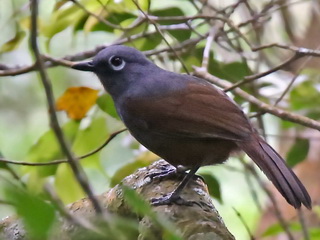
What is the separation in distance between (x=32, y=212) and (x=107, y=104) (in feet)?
6.67

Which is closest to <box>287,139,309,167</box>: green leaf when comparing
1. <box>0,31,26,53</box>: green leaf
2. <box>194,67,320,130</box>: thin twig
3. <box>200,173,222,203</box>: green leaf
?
<box>200,173,222,203</box>: green leaf

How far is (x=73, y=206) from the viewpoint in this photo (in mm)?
2303

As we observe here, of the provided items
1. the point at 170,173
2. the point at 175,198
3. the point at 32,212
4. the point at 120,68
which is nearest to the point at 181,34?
the point at 120,68

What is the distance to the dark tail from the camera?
2092 mm

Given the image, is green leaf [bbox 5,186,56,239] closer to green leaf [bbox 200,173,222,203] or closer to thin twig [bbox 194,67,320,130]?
thin twig [bbox 194,67,320,130]

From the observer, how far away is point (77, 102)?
2.78m

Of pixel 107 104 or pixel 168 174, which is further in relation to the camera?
pixel 107 104

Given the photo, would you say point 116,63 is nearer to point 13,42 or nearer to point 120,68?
point 120,68

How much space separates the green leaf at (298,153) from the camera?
2.96 m

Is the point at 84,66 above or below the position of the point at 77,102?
above

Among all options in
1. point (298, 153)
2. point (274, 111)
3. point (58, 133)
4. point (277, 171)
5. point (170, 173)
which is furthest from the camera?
point (298, 153)

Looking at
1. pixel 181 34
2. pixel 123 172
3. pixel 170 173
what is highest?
pixel 181 34

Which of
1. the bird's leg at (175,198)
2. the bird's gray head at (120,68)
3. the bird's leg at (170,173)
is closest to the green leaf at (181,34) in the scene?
the bird's gray head at (120,68)

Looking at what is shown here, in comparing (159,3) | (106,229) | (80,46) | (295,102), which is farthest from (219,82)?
(80,46)
